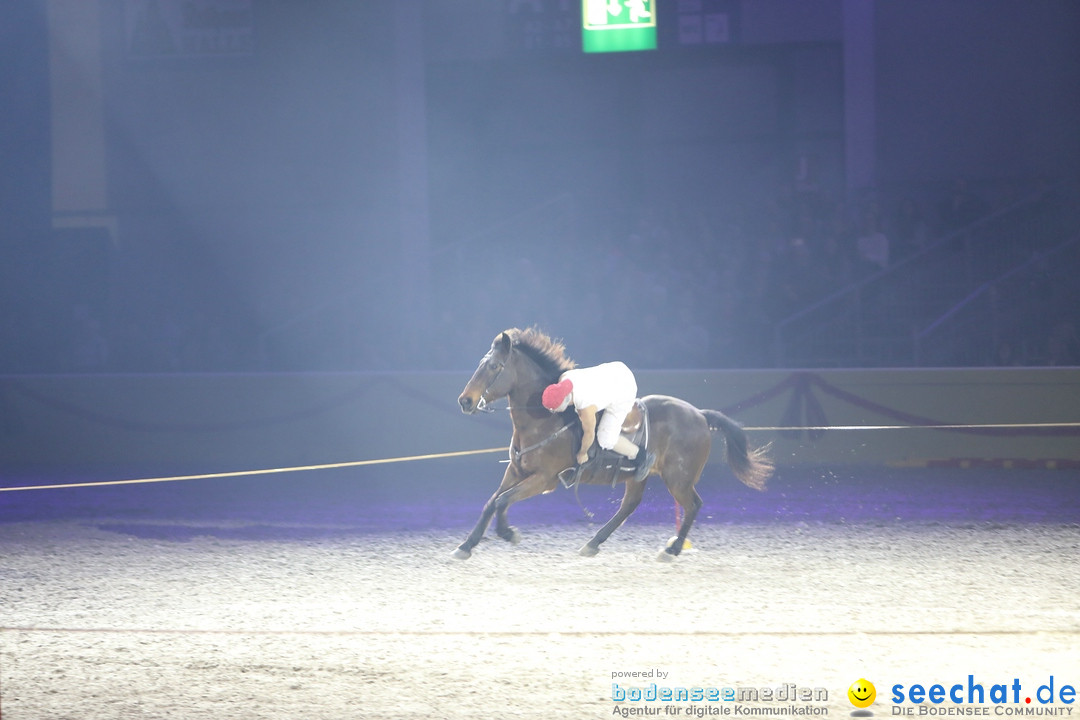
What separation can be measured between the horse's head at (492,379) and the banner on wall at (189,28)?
15.3 metres

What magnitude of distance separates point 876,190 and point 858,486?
7.99 metres

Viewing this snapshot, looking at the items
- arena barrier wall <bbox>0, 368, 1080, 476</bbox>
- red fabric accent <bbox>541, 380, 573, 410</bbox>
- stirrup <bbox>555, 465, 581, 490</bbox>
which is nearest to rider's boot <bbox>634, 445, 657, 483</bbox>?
stirrup <bbox>555, 465, 581, 490</bbox>

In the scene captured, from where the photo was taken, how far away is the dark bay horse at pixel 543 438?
7.98m

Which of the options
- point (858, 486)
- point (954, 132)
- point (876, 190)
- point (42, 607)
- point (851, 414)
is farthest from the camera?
point (954, 132)

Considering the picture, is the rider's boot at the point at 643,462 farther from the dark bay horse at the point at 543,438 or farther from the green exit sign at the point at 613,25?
the green exit sign at the point at 613,25

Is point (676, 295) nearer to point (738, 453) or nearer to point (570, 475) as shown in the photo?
point (738, 453)

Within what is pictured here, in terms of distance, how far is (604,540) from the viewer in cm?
Result: 824

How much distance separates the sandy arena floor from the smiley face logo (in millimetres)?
71

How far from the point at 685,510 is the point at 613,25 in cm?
1255

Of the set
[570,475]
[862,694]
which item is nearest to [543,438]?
[570,475]

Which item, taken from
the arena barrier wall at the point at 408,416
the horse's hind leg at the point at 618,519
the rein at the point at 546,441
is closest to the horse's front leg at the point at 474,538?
the rein at the point at 546,441

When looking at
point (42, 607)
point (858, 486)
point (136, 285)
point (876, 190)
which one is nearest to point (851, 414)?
point (858, 486)

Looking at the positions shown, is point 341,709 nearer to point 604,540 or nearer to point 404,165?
point 604,540

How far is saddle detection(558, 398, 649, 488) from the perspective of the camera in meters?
8.02
